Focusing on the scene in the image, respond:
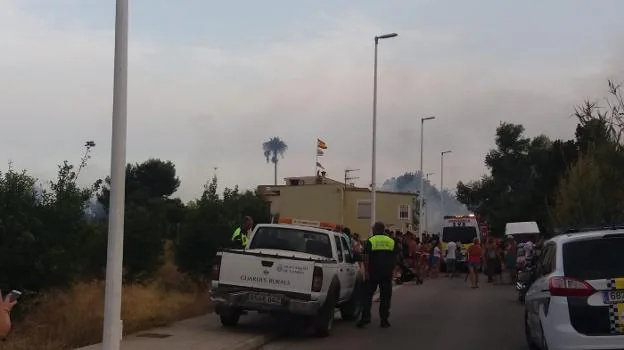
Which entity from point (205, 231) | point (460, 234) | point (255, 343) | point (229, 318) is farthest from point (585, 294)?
point (460, 234)

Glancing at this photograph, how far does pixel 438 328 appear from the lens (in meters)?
14.4

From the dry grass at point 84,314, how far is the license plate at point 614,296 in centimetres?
703

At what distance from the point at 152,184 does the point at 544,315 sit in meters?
62.0

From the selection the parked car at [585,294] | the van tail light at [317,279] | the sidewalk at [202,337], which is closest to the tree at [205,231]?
the sidewalk at [202,337]

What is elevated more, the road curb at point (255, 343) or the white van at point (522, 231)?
the white van at point (522, 231)

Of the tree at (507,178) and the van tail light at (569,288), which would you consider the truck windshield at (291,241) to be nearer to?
the van tail light at (569,288)

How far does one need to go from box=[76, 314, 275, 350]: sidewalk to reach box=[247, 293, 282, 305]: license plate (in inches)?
21.9

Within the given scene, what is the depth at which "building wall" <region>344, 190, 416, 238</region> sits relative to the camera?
6100 cm

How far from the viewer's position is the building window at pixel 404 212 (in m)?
63.3

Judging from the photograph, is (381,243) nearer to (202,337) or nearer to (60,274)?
(202,337)

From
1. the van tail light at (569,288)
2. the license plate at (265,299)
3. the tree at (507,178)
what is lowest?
the license plate at (265,299)

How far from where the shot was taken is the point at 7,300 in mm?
5055

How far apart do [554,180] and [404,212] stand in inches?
515

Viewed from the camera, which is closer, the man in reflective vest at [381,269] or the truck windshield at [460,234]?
the man in reflective vest at [381,269]
